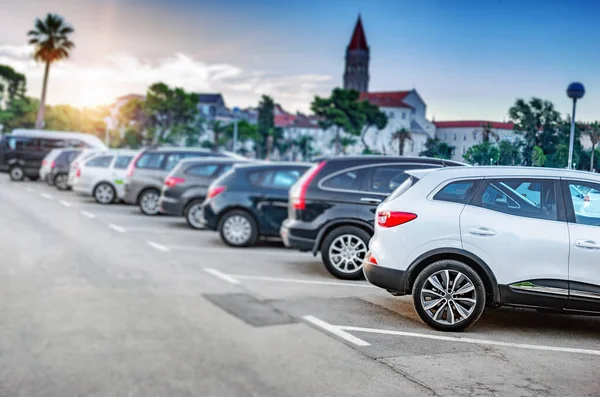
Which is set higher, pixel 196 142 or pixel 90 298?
pixel 196 142

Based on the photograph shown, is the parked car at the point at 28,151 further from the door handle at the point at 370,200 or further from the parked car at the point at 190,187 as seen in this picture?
the door handle at the point at 370,200

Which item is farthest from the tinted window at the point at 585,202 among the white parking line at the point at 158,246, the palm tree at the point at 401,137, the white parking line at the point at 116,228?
the white parking line at the point at 116,228

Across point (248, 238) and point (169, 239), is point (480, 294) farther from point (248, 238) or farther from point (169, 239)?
point (169, 239)

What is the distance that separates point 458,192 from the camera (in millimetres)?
6695

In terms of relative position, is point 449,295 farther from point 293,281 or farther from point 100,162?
point 100,162

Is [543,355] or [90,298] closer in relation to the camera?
[543,355]

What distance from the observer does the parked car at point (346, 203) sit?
9.45 metres

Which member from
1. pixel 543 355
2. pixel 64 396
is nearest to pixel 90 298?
pixel 64 396

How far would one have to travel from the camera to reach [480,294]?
6.47 metres

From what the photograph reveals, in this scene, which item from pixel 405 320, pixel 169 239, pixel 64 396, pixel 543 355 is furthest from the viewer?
pixel 169 239

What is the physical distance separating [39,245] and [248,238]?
11.6 feet

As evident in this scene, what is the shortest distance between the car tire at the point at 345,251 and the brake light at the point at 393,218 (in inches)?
95.7

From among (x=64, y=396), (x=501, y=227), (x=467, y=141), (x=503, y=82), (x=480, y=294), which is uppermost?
(x=503, y=82)

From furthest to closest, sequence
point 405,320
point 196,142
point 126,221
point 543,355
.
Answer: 1. point 196,142
2. point 126,221
3. point 405,320
4. point 543,355
